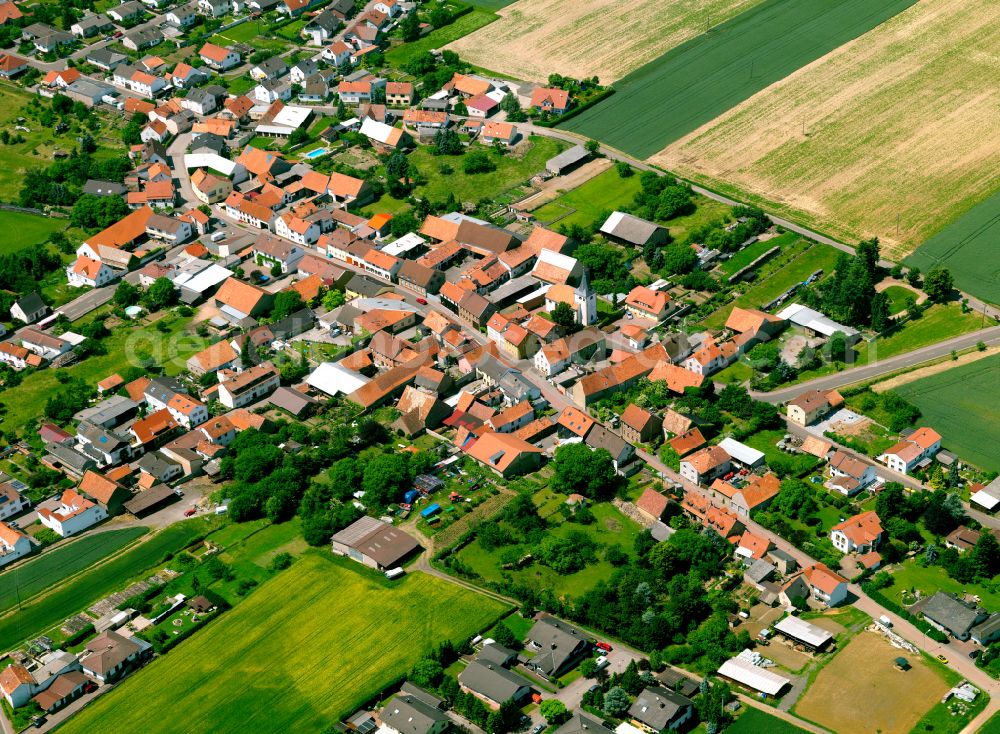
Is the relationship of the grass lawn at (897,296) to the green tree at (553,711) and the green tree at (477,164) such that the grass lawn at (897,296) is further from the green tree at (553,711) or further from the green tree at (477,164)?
the green tree at (553,711)

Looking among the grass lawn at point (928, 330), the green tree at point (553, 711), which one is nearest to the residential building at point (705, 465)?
the grass lawn at point (928, 330)

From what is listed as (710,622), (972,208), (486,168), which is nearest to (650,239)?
(486,168)

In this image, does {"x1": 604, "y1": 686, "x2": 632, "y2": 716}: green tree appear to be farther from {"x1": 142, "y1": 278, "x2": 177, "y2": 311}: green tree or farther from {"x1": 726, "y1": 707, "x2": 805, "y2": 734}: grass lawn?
{"x1": 142, "y1": 278, "x2": 177, "y2": 311}: green tree

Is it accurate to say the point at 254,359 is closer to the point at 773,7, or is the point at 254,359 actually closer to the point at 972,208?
the point at 972,208

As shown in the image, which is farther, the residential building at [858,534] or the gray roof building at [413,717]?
the residential building at [858,534]

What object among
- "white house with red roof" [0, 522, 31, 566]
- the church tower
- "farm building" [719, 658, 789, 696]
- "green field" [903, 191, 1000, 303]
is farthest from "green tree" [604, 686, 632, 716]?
"green field" [903, 191, 1000, 303]

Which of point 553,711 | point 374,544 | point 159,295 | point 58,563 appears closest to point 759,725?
point 553,711
